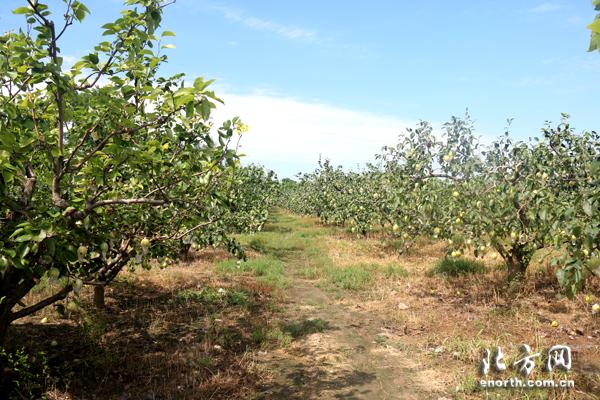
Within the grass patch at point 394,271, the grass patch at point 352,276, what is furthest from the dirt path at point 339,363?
the grass patch at point 394,271

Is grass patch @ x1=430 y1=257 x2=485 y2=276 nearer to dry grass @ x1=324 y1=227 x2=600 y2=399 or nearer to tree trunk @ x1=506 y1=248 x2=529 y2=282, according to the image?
dry grass @ x1=324 y1=227 x2=600 y2=399

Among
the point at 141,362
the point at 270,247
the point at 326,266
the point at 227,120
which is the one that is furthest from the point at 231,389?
the point at 270,247

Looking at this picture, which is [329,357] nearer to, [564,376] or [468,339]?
[468,339]

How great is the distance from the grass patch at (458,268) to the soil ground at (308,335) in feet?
0.92

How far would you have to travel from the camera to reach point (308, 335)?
7.45 m

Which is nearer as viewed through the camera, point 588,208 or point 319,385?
point 588,208

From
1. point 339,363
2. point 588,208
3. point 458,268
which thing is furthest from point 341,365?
point 458,268

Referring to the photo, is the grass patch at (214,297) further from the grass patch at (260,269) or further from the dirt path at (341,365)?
the grass patch at (260,269)

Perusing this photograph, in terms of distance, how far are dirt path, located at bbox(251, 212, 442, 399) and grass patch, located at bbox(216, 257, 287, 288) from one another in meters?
2.57

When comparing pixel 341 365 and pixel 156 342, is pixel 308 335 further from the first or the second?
pixel 156 342

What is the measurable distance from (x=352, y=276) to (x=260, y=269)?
305 centimetres

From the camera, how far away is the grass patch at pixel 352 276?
35.8ft

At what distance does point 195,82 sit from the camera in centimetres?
264

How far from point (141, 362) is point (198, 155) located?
144 inches
